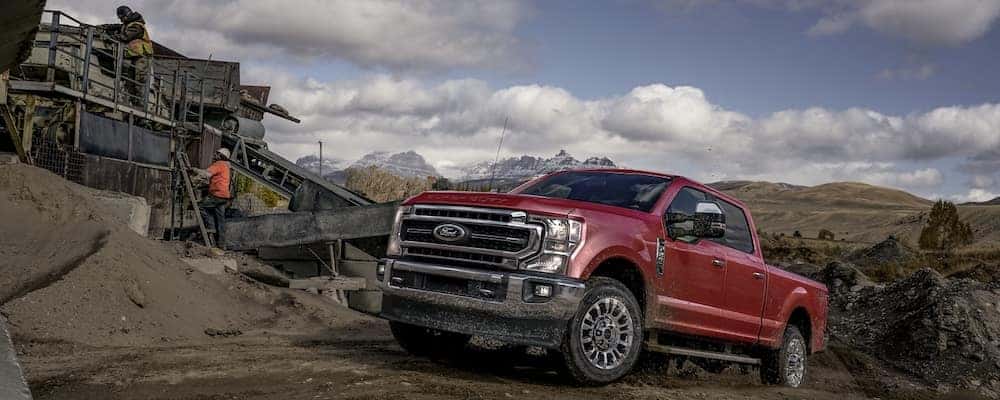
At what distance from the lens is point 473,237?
6523mm

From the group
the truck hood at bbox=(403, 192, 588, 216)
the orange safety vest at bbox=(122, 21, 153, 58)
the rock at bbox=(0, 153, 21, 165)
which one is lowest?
the rock at bbox=(0, 153, 21, 165)

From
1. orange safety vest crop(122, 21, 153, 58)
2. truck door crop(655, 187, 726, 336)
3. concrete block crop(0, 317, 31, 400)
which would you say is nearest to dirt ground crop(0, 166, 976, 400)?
truck door crop(655, 187, 726, 336)

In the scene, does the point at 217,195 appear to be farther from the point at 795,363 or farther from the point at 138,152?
the point at 795,363

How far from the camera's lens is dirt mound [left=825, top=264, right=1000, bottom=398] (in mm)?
12570

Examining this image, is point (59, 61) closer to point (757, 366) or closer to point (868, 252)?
point (757, 366)

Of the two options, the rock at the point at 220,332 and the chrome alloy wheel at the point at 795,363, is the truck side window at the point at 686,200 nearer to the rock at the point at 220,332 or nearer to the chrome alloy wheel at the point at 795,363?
the chrome alloy wheel at the point at 795,363

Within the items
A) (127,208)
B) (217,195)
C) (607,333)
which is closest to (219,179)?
(217,195)

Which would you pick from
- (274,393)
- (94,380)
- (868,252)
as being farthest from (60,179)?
(868,252)

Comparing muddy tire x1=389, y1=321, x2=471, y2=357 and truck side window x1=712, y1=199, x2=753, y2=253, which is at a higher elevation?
truck side window x1=712, y1=199, x2=753, y2=253

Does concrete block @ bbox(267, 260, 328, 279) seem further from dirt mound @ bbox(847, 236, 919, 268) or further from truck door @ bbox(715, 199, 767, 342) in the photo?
dirt mound @ bbox(847, 236, 919, 268)

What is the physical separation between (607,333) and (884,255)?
101 ft

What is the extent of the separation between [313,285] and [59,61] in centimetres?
700

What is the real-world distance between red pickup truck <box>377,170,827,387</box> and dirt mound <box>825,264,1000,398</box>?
5978 millimetres

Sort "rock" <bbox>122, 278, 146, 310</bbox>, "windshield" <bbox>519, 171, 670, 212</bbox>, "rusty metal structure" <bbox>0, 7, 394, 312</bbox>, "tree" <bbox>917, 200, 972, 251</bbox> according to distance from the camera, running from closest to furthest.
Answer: "windshield" <bbox>519, 171, 670, 212</bbox>, "rock" <bbox>122, 278, 146, 310</bbox>, "rusty metal structure" <bbox>0, 7, 394, 312</bbox>, "tree" <bbox>917, 200, 972, 251</bbox>
